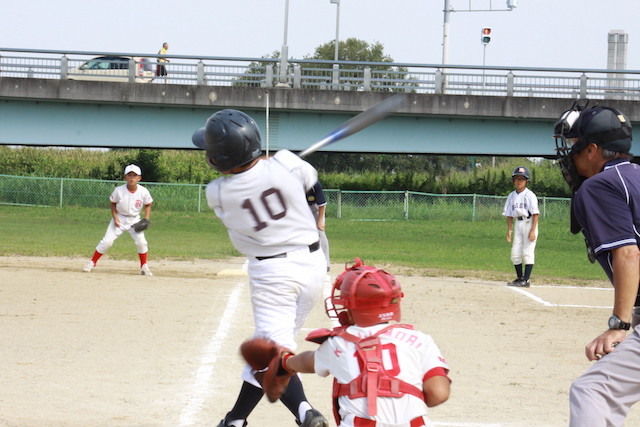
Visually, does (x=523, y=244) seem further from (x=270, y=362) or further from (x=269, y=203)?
(x=270, y=362)

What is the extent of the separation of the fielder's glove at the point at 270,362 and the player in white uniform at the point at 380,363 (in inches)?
20.9

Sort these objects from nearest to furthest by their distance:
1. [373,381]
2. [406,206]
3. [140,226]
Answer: [373,381], [140,226], [406,206]

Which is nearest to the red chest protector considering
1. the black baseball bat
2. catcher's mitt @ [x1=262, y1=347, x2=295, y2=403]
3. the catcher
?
the catcher

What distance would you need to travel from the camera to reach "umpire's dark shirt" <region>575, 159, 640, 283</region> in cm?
407

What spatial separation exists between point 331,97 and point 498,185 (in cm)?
1289

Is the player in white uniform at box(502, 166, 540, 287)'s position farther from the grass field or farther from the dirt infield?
the grass field

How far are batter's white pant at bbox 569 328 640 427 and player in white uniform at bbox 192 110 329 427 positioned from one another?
1.60 meters

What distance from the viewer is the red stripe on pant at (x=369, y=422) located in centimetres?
349

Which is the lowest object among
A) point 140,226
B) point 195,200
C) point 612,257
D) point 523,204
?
point 195,200

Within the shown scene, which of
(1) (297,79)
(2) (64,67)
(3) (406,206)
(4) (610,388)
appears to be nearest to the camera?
(4) (610,388)

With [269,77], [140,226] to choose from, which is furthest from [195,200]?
[140,226]

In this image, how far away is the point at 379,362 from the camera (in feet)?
11.4

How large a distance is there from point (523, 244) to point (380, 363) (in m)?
11.8

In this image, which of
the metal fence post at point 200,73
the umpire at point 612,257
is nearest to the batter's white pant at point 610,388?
the umpire at point 612,257
